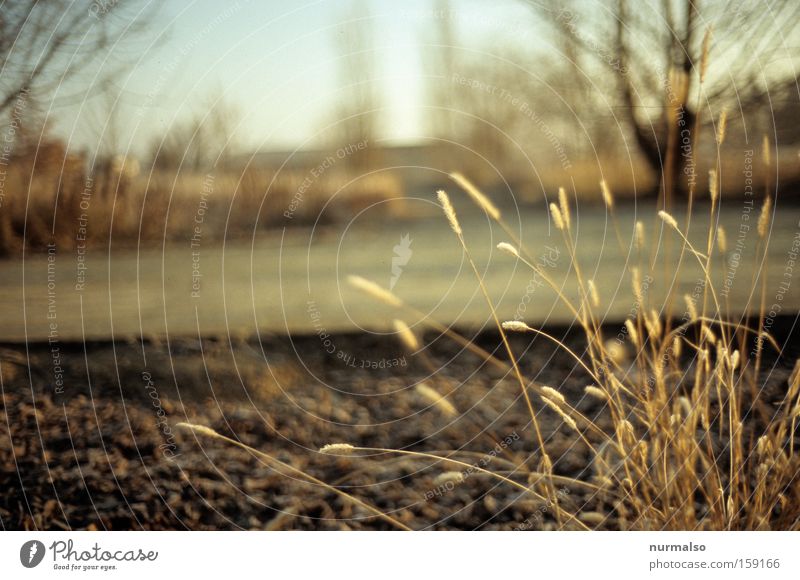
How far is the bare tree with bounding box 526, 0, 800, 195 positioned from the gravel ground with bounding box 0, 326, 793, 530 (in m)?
0.61

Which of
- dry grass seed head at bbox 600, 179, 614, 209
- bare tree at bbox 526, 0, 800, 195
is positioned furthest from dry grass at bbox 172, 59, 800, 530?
bare tree at bbox 526, 0, 800, 195

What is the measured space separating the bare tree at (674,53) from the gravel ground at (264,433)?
613 mm

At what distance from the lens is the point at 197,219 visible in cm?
169

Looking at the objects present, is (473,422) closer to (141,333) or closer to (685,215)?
(685,215)

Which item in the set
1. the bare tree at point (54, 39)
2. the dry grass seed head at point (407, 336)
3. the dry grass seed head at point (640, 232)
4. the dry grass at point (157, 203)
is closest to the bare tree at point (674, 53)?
the dry grass seed head at point (640, 232)

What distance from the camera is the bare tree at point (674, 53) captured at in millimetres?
1658

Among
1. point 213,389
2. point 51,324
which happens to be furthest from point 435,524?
point 51,324

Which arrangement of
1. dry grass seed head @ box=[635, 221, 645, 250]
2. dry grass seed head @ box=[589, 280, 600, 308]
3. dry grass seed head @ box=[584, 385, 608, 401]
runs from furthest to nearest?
1. dry grass seed head @ box=[589, 280, 600, 308]
2. dry grass seed head @ box=[635, 221, 645, 250]
3. dry grass seed head @ box=[584, 385, 608, 401]

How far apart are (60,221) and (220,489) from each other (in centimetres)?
72

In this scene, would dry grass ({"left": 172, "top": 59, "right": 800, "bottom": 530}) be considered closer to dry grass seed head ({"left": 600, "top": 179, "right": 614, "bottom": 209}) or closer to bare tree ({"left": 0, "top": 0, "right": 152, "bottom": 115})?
dry grass seed head ({"left": 600, "top": 179, "right": 614, "bottom": 209})

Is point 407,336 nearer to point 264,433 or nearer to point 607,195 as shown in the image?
point 264,433

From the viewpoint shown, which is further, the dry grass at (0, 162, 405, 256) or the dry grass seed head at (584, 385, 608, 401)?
the dry grass at (0, 162, 405, 256)

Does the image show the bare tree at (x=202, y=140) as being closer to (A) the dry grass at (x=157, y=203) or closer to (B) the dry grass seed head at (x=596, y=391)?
(A) the dry grass at (x=157, y=203)

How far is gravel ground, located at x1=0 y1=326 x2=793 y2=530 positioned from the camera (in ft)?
5.41
